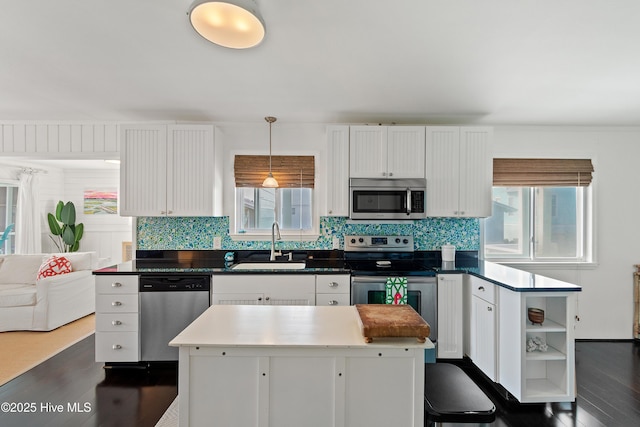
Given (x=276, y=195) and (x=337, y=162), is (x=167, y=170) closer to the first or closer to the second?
(x=276, y=195)

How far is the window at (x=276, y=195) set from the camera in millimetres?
3379

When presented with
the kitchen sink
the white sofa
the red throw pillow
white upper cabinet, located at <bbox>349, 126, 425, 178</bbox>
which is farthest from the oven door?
the red throw pillow

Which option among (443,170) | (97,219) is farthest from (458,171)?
(97,219)

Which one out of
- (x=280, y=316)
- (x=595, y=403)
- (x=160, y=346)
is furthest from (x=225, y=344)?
(x=595, y=403)

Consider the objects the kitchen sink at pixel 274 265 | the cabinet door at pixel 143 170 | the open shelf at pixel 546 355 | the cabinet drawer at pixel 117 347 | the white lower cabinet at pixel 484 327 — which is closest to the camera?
the open shelf at pixel 546 355

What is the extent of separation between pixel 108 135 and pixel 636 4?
445 centimetres

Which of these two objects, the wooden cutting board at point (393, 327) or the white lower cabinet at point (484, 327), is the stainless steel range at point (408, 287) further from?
the wooden cutting board at point (393, 327)

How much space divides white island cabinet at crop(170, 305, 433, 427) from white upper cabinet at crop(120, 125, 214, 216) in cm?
203

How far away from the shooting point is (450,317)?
110 inches

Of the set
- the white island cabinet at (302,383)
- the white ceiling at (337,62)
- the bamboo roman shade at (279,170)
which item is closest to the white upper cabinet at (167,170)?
the white ceiling at (337,62)

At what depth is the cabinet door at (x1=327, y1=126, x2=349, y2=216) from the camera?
3088 mm

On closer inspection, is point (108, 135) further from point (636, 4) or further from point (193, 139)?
point (636, 4)

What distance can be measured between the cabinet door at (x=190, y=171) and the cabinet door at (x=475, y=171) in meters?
2.65

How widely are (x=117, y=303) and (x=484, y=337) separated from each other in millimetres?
3252
